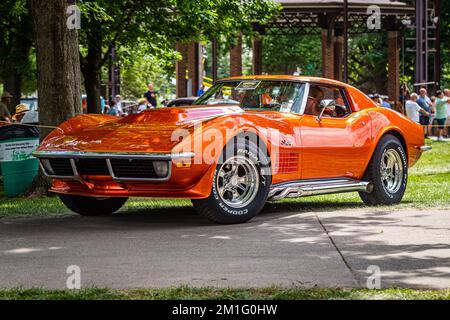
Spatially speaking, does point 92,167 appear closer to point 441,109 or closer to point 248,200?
point 248,200

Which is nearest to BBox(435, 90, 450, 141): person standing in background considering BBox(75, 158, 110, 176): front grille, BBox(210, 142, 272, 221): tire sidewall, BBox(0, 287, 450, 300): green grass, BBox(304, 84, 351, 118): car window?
BBox(304, 84, 351, 118): car window

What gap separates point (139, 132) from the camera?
8516mm

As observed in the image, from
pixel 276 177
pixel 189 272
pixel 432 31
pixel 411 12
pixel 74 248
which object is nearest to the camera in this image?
pixel 189 272

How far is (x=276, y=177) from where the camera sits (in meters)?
9.07

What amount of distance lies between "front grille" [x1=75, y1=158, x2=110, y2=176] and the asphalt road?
53 centimetres

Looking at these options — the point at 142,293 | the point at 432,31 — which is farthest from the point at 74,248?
the point at 432,31

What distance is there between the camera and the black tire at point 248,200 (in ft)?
27.7

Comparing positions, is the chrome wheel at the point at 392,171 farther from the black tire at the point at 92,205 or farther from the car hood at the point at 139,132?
the black tire at the point at 92,205

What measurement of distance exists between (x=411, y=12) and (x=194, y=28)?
25946 mm

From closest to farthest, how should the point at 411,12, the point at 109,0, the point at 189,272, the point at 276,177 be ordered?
the point at 189,272 → the point at 276,177 → the point at 109,0 → the point at 411,12

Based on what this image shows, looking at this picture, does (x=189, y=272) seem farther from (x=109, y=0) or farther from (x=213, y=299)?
(x=109, y=0)

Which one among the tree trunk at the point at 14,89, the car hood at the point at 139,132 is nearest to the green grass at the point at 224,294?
the car hood at the point at 139,132

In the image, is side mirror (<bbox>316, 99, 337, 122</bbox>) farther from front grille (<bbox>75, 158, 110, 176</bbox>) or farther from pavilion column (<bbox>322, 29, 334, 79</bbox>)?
pavilion column (<bbox>322, 29, 334, 79</bbox>)

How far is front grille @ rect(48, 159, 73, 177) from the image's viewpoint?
8.80 metres
